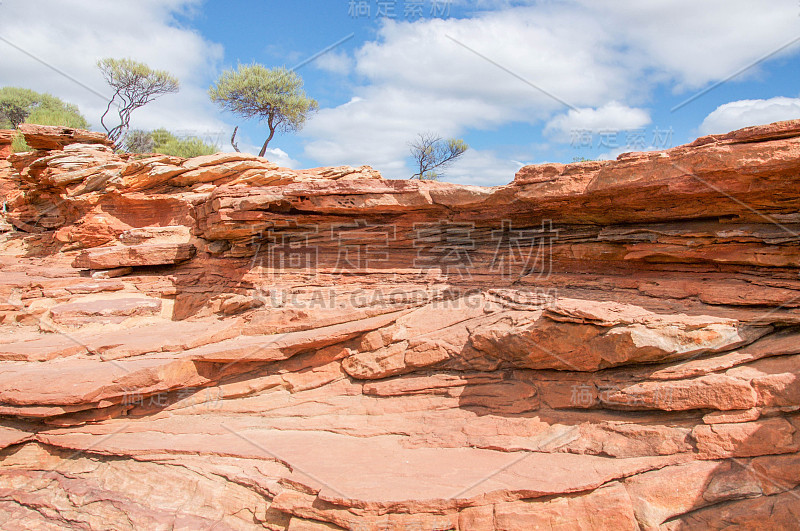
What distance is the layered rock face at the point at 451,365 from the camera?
496cm

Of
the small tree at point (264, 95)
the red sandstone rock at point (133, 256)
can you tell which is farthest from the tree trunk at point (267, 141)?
the red sandstone rock at point (133, 256)

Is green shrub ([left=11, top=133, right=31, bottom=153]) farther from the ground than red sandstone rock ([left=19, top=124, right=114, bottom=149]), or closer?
farther from the ground

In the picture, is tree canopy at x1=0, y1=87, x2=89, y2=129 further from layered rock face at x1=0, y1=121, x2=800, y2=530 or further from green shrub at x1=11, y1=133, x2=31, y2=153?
layered rock face at x1=0, y1=121, x2=800, y2=530

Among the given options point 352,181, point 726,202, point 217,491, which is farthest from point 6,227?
point 726,202

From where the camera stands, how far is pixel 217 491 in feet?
18.6

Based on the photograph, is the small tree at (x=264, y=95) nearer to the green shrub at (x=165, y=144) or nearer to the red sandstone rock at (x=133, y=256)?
the green shrub at (x=165, y=144)

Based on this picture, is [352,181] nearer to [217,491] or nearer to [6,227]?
[217,491]

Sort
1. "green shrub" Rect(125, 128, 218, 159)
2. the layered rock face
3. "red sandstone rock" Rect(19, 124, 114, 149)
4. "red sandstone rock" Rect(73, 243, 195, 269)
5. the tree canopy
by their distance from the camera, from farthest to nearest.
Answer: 1. the tree canopy
2. "green shrub" Rect(125, 128, 218, 159)
3. "red sandstone rock" Rect(19, 124, 114, 149)
4. "red sandstone rock" Rect(73, 243, 195, 269)
5. the layered rock face

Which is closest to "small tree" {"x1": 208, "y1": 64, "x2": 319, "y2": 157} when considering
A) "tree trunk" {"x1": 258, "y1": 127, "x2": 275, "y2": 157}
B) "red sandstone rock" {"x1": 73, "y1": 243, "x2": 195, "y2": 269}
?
"tree trunk" {"x1": 258, "y1": 127, "x2": 275, "y2": 157}

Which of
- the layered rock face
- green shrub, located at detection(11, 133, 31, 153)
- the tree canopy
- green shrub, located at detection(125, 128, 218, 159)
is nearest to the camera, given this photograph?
the layered rock face

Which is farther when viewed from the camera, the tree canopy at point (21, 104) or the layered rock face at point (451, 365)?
the tree canopy at point (21, 104)

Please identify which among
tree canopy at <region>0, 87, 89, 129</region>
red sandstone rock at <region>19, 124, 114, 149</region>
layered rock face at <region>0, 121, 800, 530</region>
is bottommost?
layered rock face at <region>0, 121, 800, 530</region>

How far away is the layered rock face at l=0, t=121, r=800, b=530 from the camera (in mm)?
4957

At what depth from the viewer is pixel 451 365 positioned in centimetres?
712
